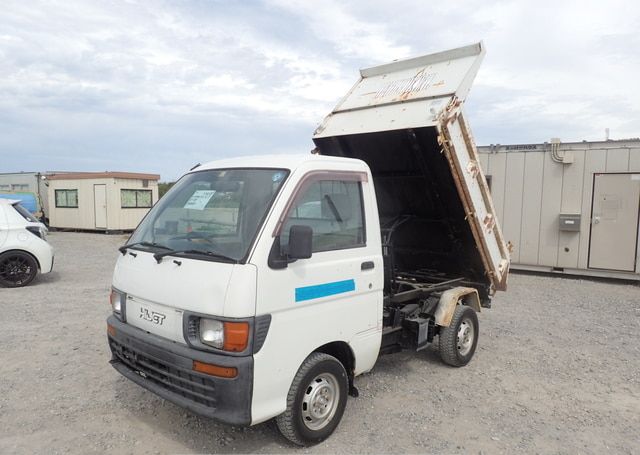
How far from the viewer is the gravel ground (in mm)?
3623

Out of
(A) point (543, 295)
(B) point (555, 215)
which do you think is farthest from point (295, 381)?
(B) point (555, 215)

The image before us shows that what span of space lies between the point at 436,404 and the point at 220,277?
256cm

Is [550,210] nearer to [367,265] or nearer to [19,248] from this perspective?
[367,265]

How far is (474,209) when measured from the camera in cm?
498

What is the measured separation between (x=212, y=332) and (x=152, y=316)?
62 centimetres

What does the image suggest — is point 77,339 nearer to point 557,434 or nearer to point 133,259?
point 133,259

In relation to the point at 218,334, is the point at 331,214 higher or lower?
higher

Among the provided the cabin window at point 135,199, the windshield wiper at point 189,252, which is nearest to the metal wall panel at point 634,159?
the windshield wiper at point 189,252

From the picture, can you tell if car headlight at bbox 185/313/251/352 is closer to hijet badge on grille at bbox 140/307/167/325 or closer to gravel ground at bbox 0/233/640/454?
hijet badge on grille at bbox 140/307/167/325

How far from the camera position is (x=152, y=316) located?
3355 millimetres

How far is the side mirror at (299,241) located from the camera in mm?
3037

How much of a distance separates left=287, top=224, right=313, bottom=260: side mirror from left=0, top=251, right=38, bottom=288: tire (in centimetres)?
836

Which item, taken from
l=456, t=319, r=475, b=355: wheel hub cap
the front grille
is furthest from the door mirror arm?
l=456, t=319, r=475, b=355: wheel hub cap

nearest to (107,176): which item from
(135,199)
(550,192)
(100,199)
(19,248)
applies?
(100,199)
